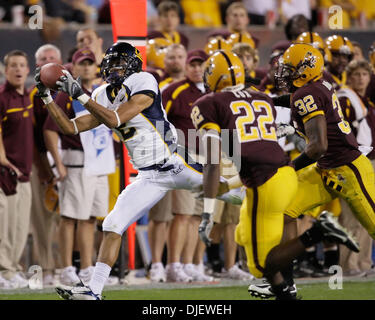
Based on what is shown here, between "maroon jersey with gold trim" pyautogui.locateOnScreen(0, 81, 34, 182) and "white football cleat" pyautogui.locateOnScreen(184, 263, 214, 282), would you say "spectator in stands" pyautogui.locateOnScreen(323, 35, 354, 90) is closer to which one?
"white football cleat" pyautogui.locateOnScreen(184, 263, 214, 282)

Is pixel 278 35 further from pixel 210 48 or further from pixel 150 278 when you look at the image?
pixel 150 278

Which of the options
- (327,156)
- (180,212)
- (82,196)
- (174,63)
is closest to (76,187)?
(82,196)

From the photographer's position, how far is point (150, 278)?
323 inches

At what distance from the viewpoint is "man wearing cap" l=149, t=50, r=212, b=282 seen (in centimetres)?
818

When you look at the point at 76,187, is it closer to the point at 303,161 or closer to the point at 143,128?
the point at 143,128

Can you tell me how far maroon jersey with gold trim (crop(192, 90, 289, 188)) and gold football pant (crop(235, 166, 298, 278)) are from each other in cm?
6

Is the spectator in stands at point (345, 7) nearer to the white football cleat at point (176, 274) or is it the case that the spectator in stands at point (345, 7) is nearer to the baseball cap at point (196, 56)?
the baseball cap at point (196, 56)

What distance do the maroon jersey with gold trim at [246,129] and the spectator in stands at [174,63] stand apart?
2.68 meters

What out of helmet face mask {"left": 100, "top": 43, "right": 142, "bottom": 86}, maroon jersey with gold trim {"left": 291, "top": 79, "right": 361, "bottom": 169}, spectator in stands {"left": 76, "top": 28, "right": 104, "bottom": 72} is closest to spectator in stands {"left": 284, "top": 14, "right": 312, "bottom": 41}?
spectator in stands {"left": 76, "top": 28, "right": 104, "bottom": 72}

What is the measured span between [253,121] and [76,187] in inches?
102

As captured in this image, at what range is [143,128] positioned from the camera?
6.45m

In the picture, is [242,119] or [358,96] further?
[358,96]

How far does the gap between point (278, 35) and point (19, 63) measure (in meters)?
4.10
